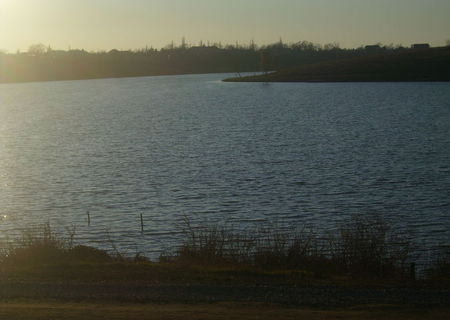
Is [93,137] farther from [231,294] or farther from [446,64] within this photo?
[446,64]

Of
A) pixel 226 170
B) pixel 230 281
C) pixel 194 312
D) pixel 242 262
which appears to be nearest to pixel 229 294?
pixel 230 281

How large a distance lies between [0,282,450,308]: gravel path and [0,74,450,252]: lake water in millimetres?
8803

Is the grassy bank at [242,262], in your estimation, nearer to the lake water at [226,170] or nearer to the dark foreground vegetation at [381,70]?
the lake water at [226,170]

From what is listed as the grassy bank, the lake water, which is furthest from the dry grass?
the lake water

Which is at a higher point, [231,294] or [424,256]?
[231,294]

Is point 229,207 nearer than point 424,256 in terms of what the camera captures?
No

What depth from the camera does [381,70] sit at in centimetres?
14250

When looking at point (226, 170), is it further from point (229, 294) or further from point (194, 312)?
point (194, 312)

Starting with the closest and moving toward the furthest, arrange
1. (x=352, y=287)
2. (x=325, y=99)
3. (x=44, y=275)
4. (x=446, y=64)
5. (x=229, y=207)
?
(x=352, y=287), (x=44, y=275), (x=229, y=207), (x=325, y=99), (x=446, y=64)

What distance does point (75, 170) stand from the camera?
4212cm

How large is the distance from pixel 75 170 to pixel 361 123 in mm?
34370

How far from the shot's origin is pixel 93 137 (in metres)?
62.1

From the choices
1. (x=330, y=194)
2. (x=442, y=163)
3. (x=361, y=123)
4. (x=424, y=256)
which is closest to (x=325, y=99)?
(x=361, y=123)

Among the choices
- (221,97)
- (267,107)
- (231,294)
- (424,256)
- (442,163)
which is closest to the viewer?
(231,294)
